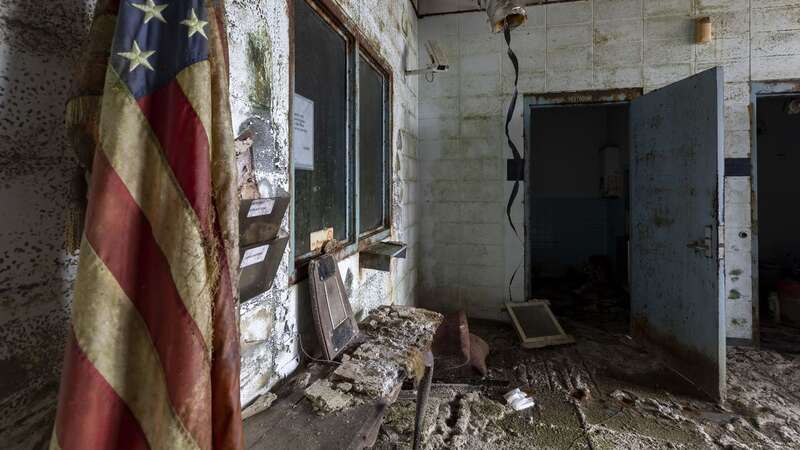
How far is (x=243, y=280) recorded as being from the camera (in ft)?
3.62

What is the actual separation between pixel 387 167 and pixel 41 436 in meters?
2.30

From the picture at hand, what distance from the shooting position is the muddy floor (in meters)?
2.03

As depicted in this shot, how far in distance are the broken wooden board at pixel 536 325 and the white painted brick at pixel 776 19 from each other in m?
2.79

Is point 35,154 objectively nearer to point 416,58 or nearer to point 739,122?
point 416,58

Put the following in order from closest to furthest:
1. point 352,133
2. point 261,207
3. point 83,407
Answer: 1. point 83,407
2. point 261,207
3. point 352,133

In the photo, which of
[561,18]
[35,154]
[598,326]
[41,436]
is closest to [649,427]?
[598,326]

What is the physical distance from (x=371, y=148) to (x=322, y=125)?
75 cm

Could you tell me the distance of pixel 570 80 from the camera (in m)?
3.59

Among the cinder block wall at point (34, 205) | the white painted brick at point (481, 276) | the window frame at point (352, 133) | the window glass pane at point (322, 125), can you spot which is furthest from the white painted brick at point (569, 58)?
the cinder block wall at point (34, 205)

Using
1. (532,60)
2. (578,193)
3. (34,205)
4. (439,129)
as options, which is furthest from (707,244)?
(578,193)

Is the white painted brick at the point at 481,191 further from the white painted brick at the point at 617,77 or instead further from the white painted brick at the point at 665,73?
the white painted brick at the point at 665,73

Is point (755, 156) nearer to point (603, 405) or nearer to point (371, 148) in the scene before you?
point (603, 405)

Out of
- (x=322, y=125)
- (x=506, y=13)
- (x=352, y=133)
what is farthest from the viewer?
(x=506, y=13)

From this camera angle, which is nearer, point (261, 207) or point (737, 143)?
point (261, 207)
